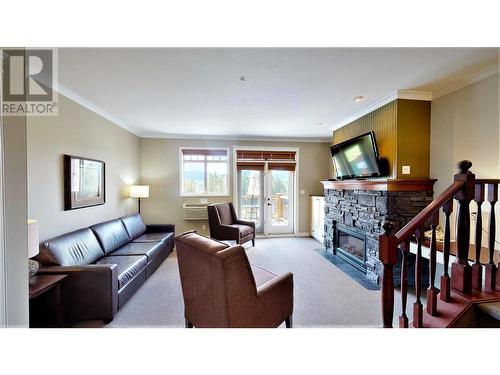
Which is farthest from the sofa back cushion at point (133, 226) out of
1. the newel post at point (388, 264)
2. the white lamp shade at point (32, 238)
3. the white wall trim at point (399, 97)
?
the white wall trim at point (399, 97)

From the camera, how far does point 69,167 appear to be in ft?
8.20

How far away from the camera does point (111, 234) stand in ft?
9.86

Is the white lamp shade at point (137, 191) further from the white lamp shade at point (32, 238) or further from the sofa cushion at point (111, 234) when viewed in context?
the white lamp shade at point (32, 238)

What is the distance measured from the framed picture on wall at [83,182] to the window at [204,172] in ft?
6.25

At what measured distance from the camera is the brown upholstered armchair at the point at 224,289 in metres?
1.33

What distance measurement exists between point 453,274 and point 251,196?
4080mm

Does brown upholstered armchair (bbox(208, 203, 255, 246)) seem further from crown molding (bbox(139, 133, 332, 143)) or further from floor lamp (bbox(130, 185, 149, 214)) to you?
crown molding (bbox(139, 133, 332, 143))
